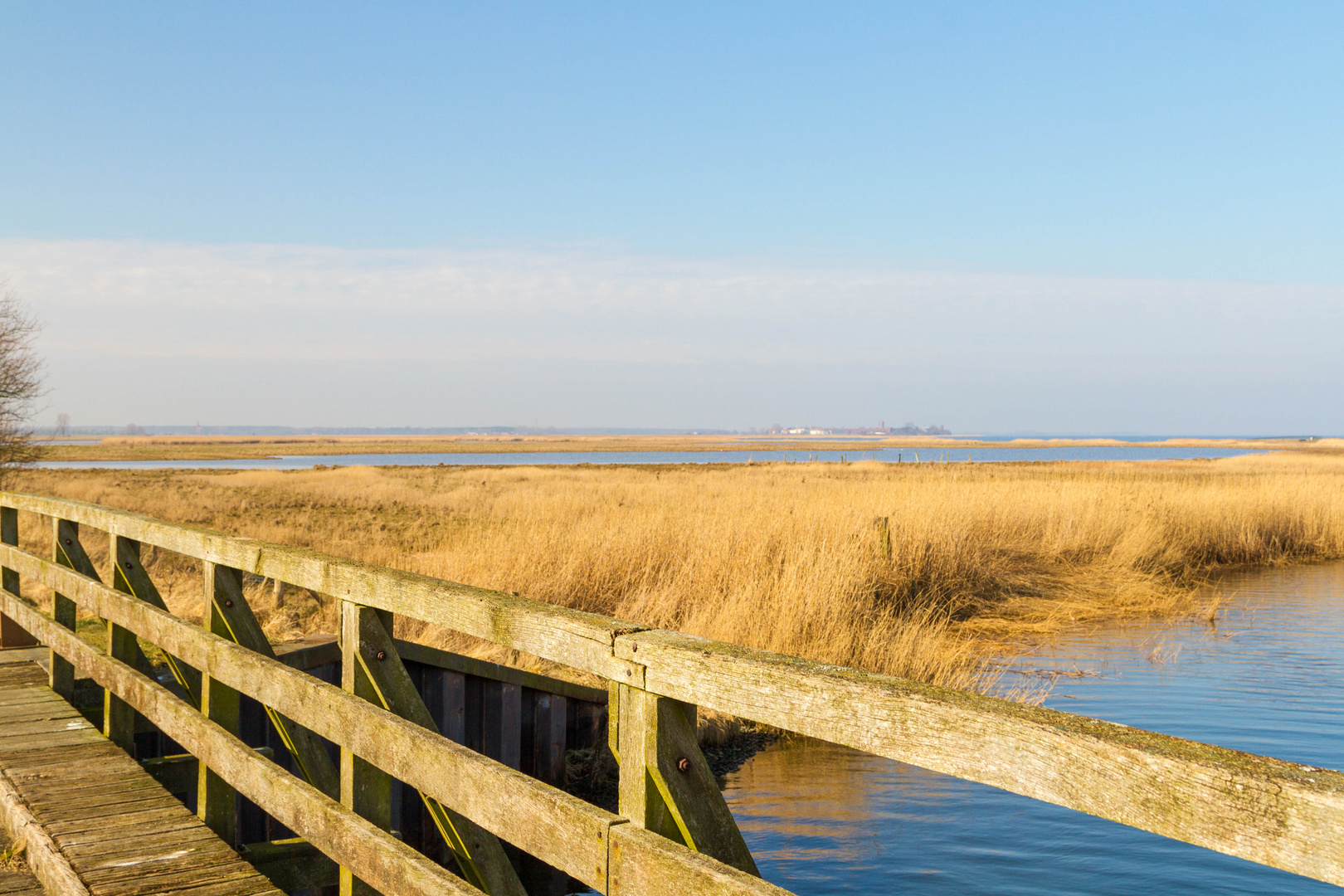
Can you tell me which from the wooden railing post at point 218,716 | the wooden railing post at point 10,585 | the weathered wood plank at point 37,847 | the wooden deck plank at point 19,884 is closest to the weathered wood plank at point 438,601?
the wooden railing post at point 218,716

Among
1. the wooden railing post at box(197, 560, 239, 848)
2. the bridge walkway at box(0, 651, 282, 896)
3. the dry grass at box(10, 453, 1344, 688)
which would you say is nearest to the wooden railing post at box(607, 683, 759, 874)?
the bridge walkway at box(0, 651, 282, 896)

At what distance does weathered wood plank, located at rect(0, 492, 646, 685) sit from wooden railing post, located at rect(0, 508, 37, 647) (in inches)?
154

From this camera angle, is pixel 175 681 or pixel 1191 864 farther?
pixel 1191 864

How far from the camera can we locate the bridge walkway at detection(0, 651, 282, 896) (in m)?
3.80

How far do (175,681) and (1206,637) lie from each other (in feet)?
43.3

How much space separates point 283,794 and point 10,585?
5751 millimetres

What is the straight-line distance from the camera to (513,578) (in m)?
13.3

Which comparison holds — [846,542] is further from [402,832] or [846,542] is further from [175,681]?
[175,681]

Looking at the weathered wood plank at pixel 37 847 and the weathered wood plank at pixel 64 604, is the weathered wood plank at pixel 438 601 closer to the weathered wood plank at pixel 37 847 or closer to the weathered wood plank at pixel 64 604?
the weathered wood plank at pixel 37 847

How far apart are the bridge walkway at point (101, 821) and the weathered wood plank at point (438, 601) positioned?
1.16 m

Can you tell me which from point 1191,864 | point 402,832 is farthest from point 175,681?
point 1191,864

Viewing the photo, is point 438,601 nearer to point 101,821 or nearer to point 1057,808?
point 101,821

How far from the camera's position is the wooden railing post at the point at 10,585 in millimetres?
7852

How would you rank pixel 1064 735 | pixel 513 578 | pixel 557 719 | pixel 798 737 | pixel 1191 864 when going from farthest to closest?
pixel 513 578
pixel 798 737
pixel 557 719
pixel 1191 864
pixel 1064 735
